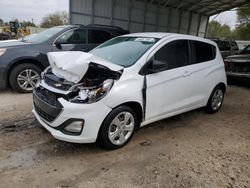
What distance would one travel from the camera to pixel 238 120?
16.4 feet

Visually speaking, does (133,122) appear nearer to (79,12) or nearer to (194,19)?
(79,12)

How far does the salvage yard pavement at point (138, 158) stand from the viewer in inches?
111

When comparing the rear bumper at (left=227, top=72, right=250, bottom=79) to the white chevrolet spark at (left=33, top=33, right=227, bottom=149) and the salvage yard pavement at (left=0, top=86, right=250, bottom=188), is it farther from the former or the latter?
the white chevrolet spark at (left=33, top=33, right=227, bottom=149)

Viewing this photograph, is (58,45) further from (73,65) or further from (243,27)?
(243,27)

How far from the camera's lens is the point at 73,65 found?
3.30m

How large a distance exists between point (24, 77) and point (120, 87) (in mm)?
3658

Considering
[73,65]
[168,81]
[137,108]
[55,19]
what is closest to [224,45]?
[168,81]

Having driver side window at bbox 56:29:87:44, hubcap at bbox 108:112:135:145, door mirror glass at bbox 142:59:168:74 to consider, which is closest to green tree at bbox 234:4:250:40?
driver side window at bbox 56:29:87:44

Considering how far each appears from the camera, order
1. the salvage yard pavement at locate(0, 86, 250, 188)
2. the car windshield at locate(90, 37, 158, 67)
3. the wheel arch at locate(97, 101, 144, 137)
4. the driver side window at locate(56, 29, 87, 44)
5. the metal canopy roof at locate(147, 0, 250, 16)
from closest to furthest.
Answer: the salvage yard pavement at locate(0, 86, 250, 188) → the wheel arch at locate(97, 101, 144, 137) → the car windshield at locate(90, 37, 158, 67) → the driver side window at locate(56, 29, 87, 44) → the metal canopy roof at locate(147, 0, 250, 16)

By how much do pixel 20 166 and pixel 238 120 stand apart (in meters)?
4.16

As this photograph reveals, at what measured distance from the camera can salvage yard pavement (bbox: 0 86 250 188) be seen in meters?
2.82

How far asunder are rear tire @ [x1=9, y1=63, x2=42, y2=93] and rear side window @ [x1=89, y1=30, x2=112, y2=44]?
1.89m

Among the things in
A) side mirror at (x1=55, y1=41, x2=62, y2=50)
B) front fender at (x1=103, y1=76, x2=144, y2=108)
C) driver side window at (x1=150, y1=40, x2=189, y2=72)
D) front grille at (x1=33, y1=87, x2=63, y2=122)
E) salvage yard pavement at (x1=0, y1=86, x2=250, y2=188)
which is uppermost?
driver side window at (x1=150, y1=40, x2=189, y2=72)

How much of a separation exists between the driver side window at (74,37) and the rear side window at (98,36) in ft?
0.75
